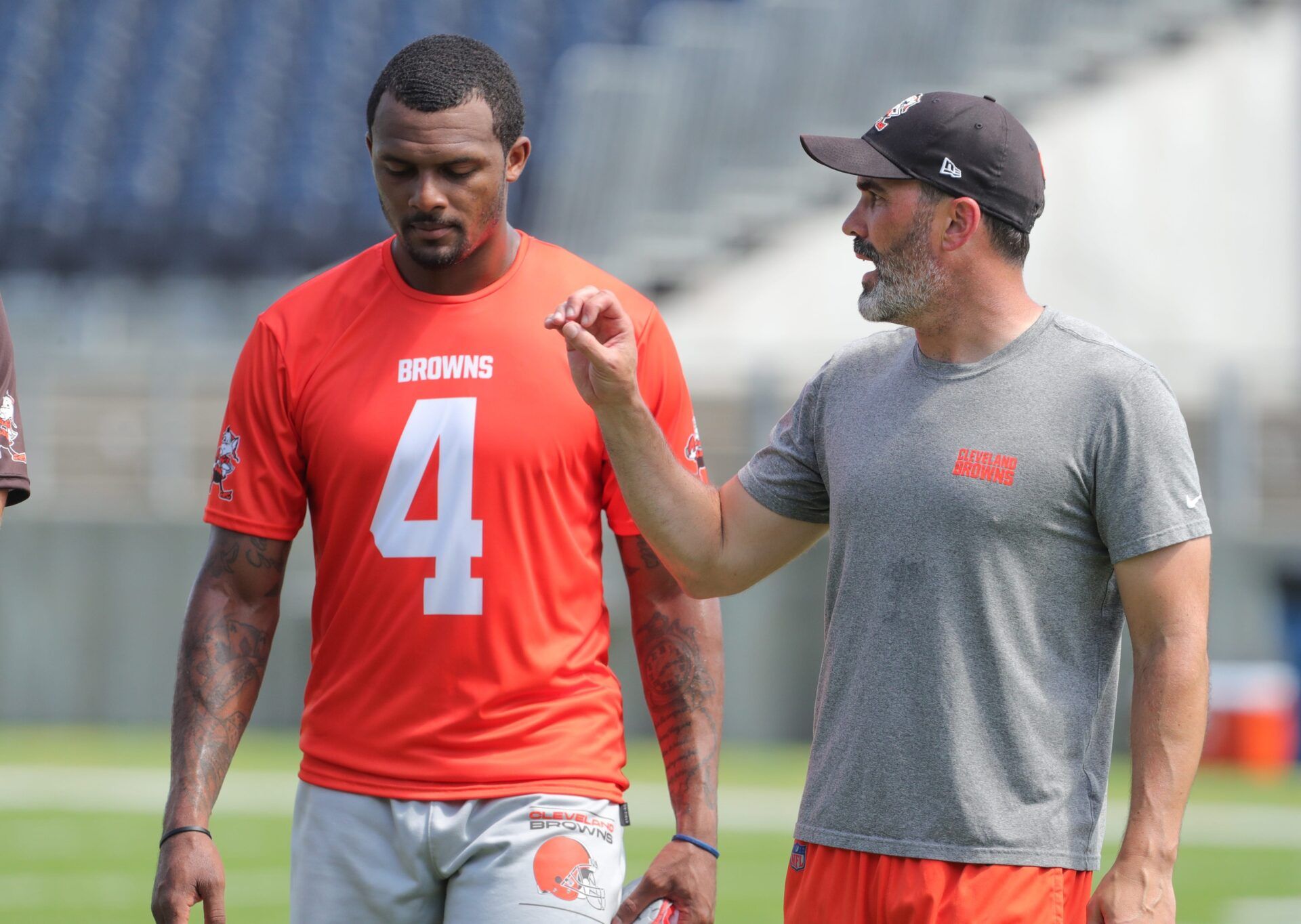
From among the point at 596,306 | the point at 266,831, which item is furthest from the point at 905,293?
the point at 266,831

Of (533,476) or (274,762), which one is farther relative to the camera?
(274,762)

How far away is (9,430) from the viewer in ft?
10.0

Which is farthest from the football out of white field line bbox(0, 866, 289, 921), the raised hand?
white field line bbox(0, 866, 289, 921)

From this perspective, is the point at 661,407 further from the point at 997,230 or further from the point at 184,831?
the point at 184,831

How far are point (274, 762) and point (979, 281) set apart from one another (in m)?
8.85

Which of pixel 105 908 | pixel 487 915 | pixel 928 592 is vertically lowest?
pixel 105 908

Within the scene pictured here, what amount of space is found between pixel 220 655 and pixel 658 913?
0.91 m

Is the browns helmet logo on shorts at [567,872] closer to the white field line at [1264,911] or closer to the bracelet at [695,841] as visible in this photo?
the bracelet at [695,841]

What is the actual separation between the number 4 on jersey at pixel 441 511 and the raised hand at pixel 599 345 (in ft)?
0.79

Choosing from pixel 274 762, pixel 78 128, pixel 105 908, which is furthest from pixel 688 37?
pixel 105 908

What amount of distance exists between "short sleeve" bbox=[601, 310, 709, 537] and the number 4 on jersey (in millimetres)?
270

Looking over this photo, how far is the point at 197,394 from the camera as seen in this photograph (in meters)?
12.1

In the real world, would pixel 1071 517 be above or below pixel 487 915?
above

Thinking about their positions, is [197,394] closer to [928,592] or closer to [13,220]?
[13,220]
